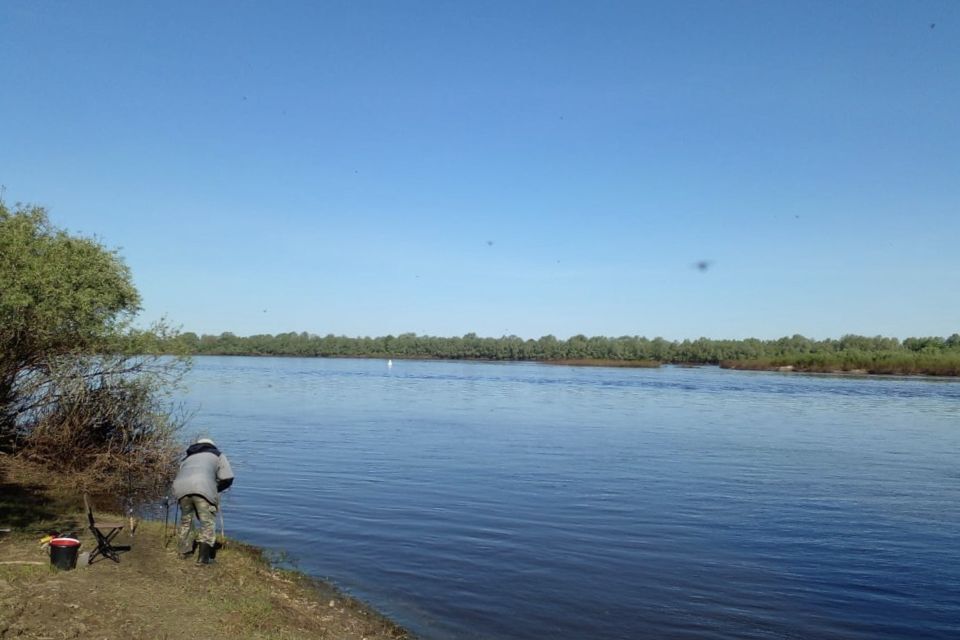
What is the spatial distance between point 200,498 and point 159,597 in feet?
7.22

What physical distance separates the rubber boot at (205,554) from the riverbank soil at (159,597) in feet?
0.46

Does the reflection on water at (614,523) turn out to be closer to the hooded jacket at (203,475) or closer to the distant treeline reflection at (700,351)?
the hooded jacket at (203,475)

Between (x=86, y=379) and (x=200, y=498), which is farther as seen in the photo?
(x=86, y=379)

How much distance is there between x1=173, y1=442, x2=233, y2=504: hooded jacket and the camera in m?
11.2

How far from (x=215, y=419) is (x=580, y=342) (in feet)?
518

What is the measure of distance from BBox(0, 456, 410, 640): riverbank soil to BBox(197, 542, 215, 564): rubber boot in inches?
5.5

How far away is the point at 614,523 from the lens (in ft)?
54.9

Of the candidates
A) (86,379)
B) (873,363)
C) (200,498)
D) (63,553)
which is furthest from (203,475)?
(873,363)

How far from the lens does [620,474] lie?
906 inches

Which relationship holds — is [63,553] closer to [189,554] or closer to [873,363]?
[189,554]

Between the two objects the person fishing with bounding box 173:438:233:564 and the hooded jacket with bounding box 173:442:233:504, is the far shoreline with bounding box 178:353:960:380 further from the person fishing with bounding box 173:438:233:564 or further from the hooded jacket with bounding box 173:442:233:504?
the person fishing with bounding box 173:438:233:564

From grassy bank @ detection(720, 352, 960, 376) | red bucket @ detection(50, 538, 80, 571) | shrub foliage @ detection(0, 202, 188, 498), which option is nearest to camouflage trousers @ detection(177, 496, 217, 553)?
red bucket @ detection(50, 538, 80, 571)

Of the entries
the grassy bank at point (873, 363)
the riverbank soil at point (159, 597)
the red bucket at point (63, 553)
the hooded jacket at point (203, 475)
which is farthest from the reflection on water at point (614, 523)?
the grassy bank at point (873, 363)

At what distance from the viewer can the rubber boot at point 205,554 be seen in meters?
11.1
